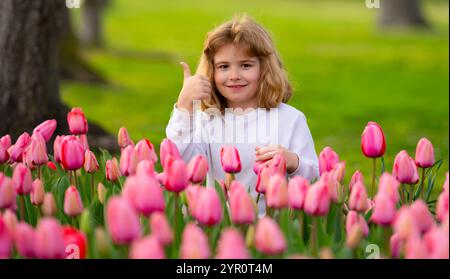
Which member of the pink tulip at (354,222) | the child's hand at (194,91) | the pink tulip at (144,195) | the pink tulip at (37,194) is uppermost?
the child's hand at (194,91)

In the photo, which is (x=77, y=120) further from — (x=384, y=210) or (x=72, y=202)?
(x=384, y=210)

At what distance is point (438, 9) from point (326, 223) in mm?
32068

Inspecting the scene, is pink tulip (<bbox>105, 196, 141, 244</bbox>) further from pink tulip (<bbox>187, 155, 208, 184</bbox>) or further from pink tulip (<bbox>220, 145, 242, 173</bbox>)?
pink tulip (<bbox>220, 145, 242, 173</bbox>)

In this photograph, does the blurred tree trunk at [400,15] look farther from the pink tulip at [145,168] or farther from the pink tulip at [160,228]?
the pink tulip at [160,228]

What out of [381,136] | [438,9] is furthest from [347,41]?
[381,136]

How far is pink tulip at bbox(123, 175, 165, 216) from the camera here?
2.68 meters

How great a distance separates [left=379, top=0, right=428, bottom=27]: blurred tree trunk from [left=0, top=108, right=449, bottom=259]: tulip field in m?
20.1

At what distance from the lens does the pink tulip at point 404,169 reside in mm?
3418

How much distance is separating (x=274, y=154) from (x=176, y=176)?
2.80 feet

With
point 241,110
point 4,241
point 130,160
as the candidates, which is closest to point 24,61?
point 241,110

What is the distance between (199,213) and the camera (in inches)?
107

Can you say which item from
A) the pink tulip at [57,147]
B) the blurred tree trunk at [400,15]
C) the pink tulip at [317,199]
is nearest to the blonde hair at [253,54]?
the pink tulip at [57,147]

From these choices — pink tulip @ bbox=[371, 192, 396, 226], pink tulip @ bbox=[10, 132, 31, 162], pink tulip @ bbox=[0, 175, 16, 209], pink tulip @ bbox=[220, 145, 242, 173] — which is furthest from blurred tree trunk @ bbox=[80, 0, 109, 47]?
pink tulip @ bbox=[371, 192, 396, 226]
